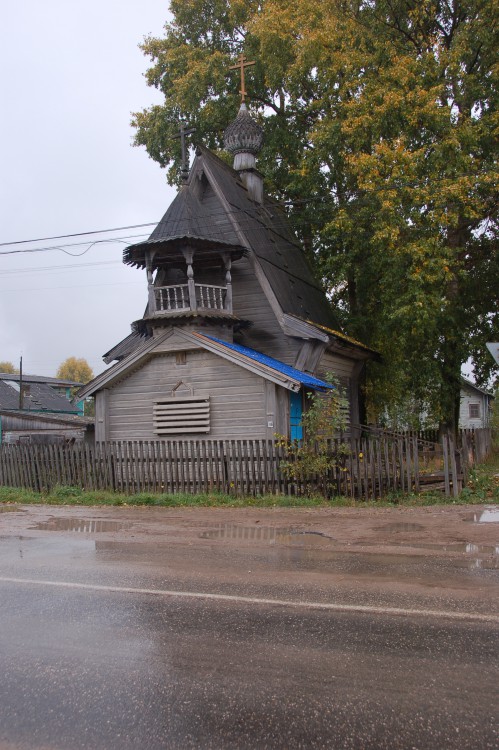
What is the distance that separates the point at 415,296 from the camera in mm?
17672

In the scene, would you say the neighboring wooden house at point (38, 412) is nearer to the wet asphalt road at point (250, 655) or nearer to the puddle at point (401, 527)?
the puddle at point (401, 527)

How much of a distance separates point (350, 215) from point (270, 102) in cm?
956

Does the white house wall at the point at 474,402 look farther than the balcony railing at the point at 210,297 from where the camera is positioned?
Yes

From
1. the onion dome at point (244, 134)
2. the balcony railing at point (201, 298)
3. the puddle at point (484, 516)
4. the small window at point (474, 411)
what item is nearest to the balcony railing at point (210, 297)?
the balcony railing at point (201, 298)

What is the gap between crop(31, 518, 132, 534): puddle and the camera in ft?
34.1

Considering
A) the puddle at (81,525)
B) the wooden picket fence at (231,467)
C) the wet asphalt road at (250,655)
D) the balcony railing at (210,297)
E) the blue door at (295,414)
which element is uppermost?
the balcony railing at (210,297)

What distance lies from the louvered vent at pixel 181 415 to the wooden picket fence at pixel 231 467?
4.52 feet

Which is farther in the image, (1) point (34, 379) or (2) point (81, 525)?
(1) point (34, 379)

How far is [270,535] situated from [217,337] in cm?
885

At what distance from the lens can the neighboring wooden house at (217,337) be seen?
16.0 metres

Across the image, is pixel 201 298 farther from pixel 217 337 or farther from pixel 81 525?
pixel 81 525

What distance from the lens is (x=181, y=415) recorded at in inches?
662

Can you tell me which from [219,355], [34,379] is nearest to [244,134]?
[219,355]

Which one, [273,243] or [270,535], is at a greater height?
[273,243]
